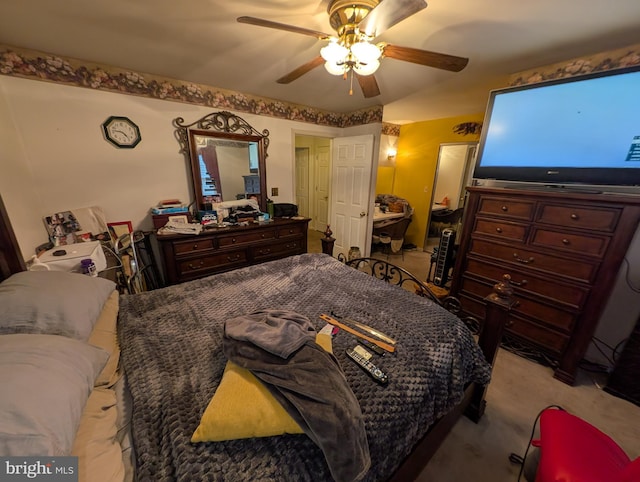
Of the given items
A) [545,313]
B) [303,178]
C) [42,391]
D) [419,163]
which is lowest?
[545,313]

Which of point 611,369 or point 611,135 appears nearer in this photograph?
point 611,135

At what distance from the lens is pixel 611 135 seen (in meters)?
1.56

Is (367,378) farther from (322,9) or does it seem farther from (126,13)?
(126,13)

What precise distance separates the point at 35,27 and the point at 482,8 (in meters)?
2.77

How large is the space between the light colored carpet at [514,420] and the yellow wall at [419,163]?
9.77 feet

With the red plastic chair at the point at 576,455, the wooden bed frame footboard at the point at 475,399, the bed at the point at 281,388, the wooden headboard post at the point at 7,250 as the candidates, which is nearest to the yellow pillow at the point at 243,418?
the bed at the point at 281,388

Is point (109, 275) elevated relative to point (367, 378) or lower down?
lower down

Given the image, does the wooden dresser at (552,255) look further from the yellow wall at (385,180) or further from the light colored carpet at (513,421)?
the yellow wall at (385,180)

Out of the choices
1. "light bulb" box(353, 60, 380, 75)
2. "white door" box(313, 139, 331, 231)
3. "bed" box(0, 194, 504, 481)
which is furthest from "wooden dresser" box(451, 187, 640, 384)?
"white door" box(313, 139, 331, 231)

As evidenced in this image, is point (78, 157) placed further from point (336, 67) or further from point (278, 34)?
point (336, 67)

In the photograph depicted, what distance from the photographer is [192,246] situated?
93.3 inches

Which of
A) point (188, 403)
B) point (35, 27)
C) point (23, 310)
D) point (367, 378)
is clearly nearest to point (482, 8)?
point (367, 378)

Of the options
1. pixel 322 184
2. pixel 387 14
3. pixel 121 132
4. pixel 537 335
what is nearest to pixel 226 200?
pixel 121 132

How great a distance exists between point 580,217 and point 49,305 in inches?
120
